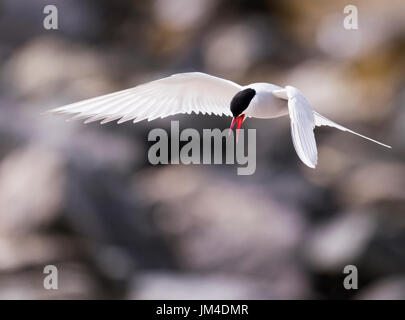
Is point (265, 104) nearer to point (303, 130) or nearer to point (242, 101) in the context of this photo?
point (242, 101)

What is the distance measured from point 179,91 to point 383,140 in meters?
3.57

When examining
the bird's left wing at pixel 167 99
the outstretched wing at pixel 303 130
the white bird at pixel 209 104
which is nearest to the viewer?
the outstretched wing at pixel 303 130

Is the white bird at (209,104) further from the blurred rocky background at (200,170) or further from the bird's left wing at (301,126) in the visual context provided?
the blurred rocky background at (200,170)

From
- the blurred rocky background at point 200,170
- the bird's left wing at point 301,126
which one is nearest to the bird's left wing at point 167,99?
the bird's left wing at point 301,126

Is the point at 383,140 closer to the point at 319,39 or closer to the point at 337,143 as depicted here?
the point at 337,143

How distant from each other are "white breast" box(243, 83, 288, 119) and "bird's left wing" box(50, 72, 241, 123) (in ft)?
0.74

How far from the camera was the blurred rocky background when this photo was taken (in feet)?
15.7

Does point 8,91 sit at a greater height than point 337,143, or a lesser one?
greater

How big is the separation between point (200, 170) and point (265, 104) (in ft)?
→ 12.3

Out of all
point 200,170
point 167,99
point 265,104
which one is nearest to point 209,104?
point 167,99

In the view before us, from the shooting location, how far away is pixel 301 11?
693 centimetres

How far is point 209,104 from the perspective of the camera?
2.63 meters

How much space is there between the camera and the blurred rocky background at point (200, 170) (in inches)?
188

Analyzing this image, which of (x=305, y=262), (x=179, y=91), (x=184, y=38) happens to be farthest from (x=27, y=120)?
(x=179, y=91)
